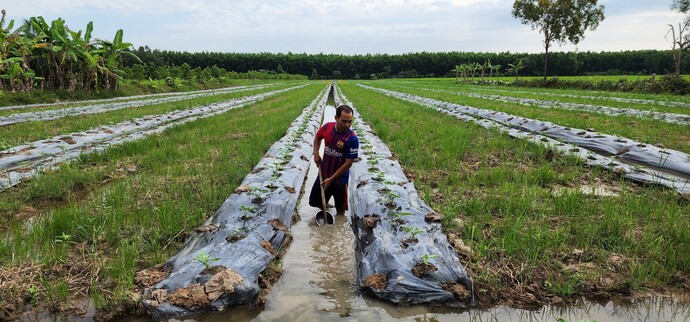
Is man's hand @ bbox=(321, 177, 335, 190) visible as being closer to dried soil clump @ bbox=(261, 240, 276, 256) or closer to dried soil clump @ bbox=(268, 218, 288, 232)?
dried soil clump @ bbox=(268, 218, 288, 232)

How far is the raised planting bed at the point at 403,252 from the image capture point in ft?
7.28

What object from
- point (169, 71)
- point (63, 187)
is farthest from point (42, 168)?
point (169, 71)

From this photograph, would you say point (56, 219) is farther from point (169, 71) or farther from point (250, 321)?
point (169, 71)

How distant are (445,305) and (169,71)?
2523 cm

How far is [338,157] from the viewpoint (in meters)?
3.91

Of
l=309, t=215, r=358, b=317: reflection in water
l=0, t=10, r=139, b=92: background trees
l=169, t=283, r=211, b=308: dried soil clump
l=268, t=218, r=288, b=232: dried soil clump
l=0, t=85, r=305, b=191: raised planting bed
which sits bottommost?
l=309, t=215, r=358, b=317: reflection in water

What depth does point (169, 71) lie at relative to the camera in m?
24.1

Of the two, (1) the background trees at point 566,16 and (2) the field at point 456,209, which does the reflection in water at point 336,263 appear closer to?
(2) the field at point 456,209

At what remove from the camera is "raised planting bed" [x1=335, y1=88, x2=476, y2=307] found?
7.28 ft

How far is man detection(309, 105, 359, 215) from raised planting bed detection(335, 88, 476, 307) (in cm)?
23

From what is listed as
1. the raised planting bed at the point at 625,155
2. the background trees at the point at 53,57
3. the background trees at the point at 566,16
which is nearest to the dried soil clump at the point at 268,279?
the raised planting bed at the point at 625,155

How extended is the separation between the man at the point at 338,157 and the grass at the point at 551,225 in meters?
0.84

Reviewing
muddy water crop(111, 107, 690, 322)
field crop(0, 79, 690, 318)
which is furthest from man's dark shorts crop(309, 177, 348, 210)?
muddy water crop(111, 107, 690, 322)

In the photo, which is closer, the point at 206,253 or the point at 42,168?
the point at 206,253
